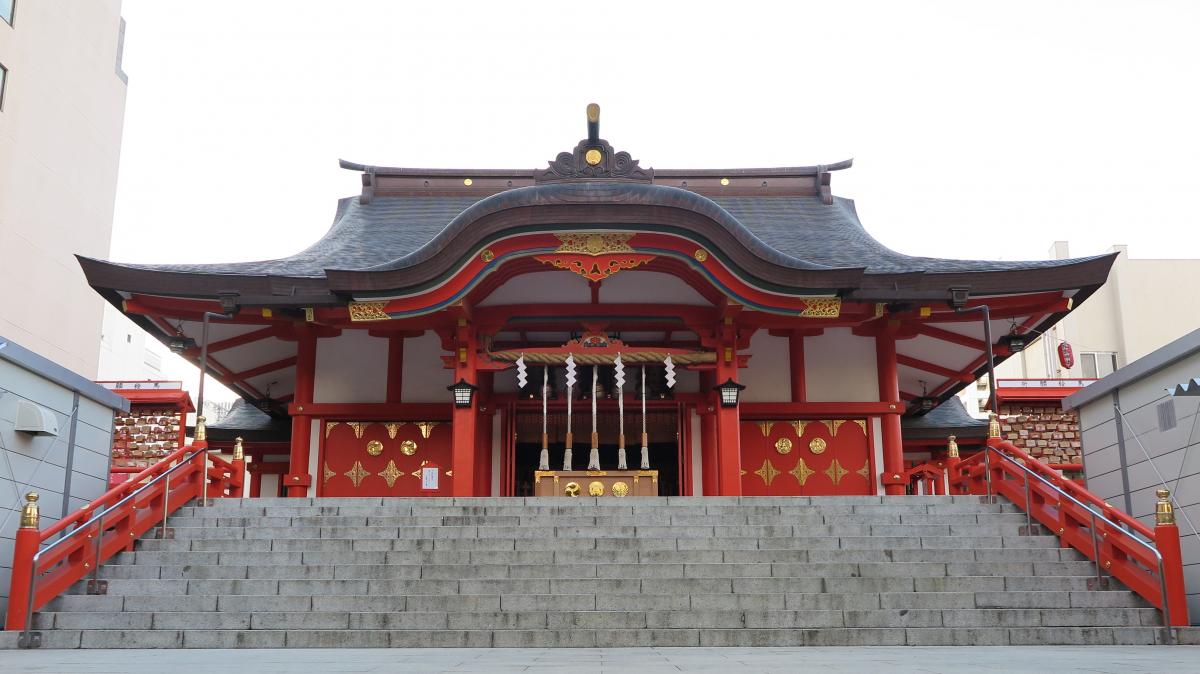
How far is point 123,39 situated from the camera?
31141 millimetres

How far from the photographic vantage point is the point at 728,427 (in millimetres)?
14000

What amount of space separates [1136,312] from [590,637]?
1182 inches

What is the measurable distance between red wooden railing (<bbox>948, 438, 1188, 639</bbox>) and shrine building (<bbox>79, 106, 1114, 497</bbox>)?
319 cm

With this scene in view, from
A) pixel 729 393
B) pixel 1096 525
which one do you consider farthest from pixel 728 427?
pixel 1096 525

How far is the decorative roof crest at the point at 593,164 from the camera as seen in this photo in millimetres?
13992

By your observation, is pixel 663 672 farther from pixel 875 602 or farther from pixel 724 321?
pixel 724 321

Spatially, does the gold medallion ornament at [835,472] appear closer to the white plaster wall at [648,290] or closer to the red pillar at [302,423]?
the white plaster wall at [648,290]

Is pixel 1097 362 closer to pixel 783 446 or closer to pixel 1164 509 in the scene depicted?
pixel 783 446

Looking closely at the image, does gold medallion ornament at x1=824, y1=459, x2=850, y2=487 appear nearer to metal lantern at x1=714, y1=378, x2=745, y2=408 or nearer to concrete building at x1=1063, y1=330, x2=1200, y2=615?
metal lantern at x1=714, y1=378, x2=745, y2=408

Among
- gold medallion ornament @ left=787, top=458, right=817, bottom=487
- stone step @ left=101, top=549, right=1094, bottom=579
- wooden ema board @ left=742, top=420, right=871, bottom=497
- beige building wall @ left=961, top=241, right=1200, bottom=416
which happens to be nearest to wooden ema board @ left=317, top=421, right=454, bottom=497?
wooden ema board @ left=742, top=420, right=871, bottom=497

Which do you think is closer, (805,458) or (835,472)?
(835,472)

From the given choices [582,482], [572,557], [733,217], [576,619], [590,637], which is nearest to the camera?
[590,637]

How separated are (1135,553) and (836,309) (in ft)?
18.8

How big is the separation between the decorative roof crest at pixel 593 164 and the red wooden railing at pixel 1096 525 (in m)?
5.92
